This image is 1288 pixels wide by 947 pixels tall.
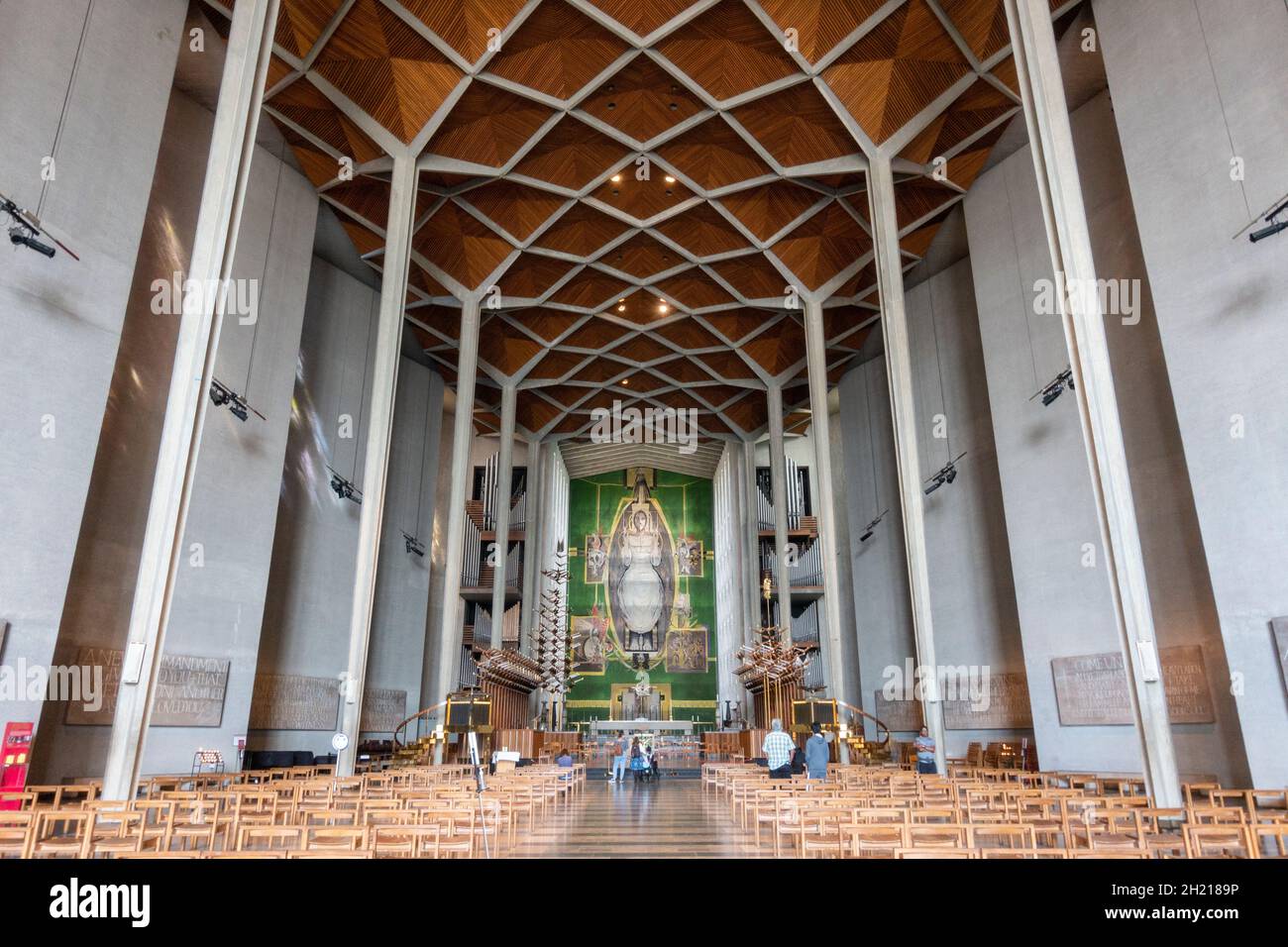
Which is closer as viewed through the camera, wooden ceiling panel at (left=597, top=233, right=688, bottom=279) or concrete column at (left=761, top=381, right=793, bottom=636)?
wooden ceiling panel at (left=597, top=233, right=688, bottom=279)

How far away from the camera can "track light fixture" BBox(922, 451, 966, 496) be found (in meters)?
14.9

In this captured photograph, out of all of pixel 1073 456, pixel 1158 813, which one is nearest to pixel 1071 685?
pixel 1073 456

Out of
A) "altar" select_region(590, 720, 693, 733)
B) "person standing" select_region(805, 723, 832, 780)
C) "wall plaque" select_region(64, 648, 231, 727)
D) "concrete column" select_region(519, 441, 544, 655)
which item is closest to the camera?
"person standing" select_region(805, 723, 832, 780)

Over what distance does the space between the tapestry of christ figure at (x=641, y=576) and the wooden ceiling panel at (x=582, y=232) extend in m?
14.6

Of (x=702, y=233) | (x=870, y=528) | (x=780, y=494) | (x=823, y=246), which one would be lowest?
(x=870, y=528)

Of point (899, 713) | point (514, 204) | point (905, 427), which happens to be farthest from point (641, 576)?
point (905, 427)

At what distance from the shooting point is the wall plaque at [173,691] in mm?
9422

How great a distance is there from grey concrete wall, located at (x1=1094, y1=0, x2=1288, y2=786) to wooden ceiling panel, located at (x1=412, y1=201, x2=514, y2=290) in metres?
12.6

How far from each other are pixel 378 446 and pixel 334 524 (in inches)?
159

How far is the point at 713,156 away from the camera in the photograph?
15984 mm

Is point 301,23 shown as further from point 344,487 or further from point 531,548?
point 531,548

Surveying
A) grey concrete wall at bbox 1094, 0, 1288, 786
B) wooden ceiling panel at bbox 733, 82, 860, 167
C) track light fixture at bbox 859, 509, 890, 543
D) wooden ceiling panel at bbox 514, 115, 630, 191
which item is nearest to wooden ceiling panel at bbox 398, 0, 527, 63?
wooden ceiling panel at bbox 514, 115, 630, 191

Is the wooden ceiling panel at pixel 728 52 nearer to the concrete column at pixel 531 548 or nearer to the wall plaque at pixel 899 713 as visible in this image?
the wall plaque at pixel 899 713

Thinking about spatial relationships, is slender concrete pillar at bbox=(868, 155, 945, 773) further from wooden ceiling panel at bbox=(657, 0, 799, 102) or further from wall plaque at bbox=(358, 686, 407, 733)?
wall plaque at bbox=(358, 686, 407, 733)
